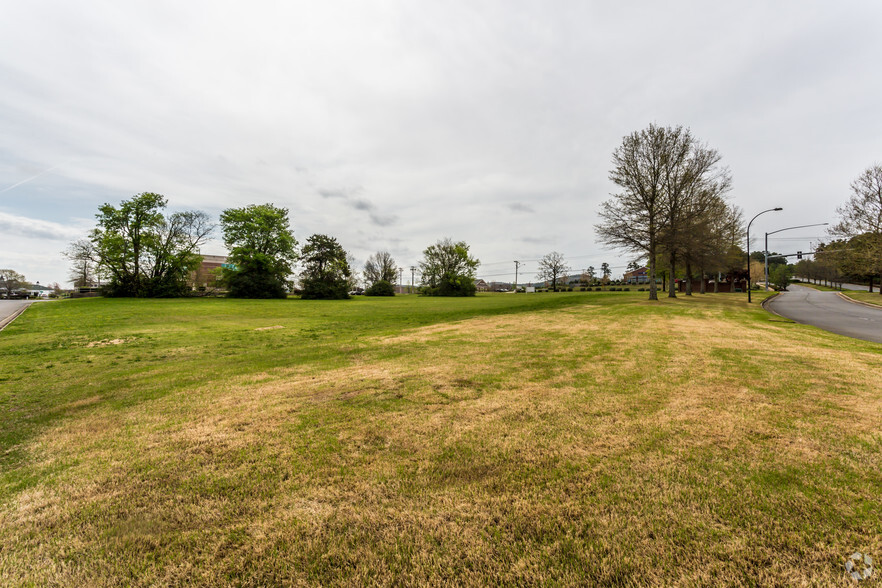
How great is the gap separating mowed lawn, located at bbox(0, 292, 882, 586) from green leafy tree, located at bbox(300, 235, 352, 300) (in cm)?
4575

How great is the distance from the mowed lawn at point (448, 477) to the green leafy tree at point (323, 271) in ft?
150

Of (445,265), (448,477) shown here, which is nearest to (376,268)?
(445,265)

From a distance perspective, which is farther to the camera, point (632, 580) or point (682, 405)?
point (682, 405)

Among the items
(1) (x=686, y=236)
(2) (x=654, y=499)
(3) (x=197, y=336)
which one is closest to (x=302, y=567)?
(2) (x=654, y=499)

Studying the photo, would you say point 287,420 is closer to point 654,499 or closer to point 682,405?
point 654,499

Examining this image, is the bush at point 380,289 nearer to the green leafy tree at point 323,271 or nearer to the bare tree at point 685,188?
the green leafy tree at point 323,271

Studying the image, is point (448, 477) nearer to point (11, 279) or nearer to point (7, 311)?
point (7, 311)

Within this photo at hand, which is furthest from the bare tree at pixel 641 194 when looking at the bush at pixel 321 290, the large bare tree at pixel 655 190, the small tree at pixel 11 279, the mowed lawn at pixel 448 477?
the small tree at pixel 11 279

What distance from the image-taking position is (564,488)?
2602mm

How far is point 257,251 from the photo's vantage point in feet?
158

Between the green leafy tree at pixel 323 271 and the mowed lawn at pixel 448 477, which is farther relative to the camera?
the green leafy tree at pixel 323 271

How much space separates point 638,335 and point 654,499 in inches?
354

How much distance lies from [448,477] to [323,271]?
52.9 meters

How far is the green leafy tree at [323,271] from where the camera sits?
50688 millimetres
